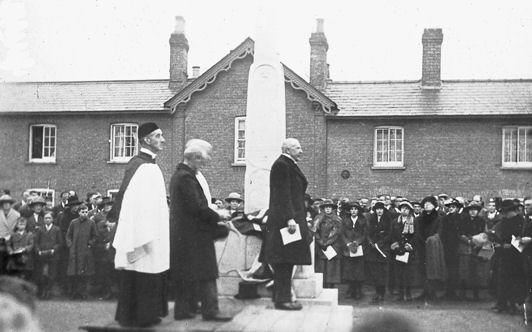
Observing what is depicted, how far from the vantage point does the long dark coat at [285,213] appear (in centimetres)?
749

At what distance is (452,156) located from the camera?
70.9ft

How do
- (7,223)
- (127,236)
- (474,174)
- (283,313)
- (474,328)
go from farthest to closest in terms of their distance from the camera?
(474,174), (7,223), (474,328), (283,313), (127,236)

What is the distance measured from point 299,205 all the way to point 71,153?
18105 millimetres

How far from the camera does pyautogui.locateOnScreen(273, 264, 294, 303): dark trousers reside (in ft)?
24.7

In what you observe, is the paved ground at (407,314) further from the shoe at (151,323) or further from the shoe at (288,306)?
the shoe at (151,323)

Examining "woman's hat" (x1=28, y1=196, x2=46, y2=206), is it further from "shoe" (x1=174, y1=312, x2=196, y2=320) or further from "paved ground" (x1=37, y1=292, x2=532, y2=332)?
"shoe" (x1=174, y1=312, x2=196, y2=320)

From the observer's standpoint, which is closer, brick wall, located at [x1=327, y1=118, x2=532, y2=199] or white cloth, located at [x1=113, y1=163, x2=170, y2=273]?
white cloth, located at [x1=113, y1=163, x2=170, y2=273]

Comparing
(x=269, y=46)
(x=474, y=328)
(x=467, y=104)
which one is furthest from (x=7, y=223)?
(x=467, y=104)

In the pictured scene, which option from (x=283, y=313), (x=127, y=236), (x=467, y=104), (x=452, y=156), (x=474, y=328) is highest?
(x=467, y=104)

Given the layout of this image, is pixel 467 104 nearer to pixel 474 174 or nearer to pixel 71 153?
pixel 474 174

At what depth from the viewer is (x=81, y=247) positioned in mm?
12727

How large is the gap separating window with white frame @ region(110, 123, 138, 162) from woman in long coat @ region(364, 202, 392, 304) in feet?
41.9

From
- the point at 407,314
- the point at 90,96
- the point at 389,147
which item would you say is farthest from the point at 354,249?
the point at 90,96

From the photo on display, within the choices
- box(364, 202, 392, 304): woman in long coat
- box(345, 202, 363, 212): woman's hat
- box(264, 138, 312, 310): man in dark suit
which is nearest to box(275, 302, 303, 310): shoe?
box(264, 138, 312, 310): man in dark suit
